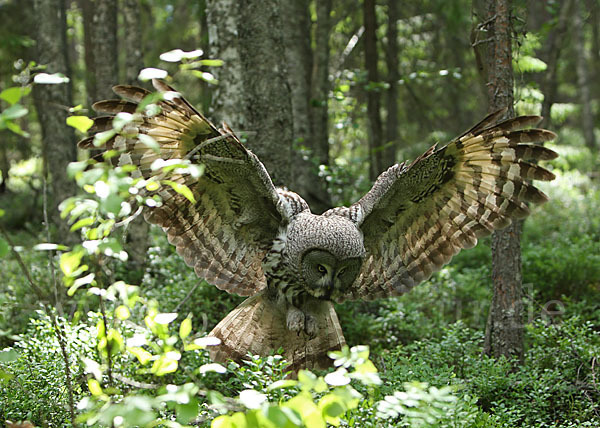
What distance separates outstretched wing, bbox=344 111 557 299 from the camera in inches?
189

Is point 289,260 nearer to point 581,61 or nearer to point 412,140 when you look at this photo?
point 412,140

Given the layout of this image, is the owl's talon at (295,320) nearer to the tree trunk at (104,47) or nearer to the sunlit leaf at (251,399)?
the sunlit leaf at (251,399)

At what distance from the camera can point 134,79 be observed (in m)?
8.65

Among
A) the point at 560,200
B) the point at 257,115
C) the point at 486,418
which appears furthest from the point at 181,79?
the point at 486,418

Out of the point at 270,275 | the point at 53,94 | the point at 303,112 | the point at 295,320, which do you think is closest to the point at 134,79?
the point at 53,94

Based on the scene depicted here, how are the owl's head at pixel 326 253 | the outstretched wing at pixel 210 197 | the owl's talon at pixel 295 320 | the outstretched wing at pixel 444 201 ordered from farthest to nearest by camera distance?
the owl's talon at pixel 295 320, the outstretched wing at pixel 444 201, the owl's head at pixel 326 253, the outstretched wing at pixel 210 197

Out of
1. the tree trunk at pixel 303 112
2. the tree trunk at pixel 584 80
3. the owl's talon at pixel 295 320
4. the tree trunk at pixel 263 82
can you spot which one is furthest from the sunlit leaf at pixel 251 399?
the tree trunk at pixel 584 80

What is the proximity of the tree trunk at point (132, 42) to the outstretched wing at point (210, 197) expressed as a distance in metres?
4.22

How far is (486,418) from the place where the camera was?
418 cm

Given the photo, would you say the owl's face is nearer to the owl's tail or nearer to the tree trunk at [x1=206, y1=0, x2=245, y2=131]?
the owl's tail

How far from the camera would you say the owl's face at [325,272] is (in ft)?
15.3

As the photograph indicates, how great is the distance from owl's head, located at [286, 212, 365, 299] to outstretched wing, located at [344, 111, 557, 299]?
1.29ft

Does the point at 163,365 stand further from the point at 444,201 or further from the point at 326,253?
the point at 444,201

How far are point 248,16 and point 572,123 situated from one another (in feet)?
92.5
